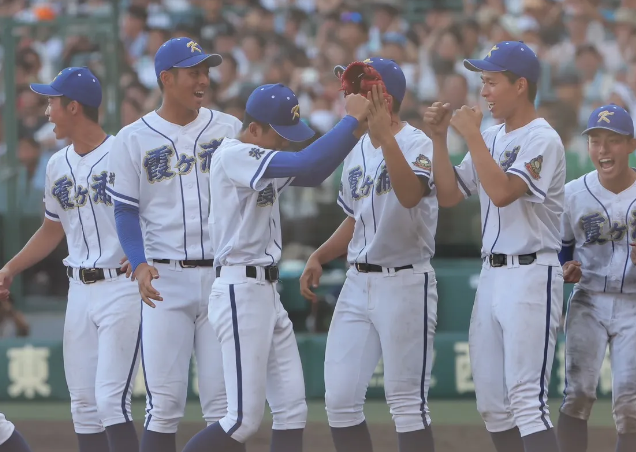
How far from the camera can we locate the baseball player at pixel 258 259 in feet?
14.1

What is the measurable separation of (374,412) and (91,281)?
280 centimetres

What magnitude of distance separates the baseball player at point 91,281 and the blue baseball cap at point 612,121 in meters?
2.22

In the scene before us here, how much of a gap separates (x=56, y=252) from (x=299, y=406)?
4.28m

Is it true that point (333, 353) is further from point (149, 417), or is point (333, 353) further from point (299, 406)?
point (149, 417)

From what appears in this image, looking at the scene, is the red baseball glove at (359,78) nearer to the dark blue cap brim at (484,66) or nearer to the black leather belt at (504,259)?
the dark blue cap brim at (484,66)

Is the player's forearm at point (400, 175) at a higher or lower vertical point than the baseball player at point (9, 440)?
higher

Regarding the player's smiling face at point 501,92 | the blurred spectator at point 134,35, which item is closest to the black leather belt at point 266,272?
the player's smiling face at point 501,92

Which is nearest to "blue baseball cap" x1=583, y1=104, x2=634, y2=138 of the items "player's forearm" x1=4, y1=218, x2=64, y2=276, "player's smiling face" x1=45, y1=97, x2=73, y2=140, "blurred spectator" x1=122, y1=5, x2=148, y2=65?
"player's smiling face" x1=45, y1=97, x2=73, y2=140

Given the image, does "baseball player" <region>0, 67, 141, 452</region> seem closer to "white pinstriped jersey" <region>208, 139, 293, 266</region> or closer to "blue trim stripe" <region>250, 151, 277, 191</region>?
"white pinstriped jersey" <region>208, 139, 293, 266</region>

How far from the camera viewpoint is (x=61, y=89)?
523cm

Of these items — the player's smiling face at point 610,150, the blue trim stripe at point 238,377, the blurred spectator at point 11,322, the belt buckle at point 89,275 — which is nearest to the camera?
the blue trim stripe at point 238,377

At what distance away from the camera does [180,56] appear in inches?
189

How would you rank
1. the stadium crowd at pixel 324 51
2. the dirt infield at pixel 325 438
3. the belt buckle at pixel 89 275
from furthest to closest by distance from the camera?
the stadium crowd at pixel 324 51 → the dirt infield at pixel 325 438 → the belt buckle at pixel 89 275

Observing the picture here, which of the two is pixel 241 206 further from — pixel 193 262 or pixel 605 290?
pixel 605 290
